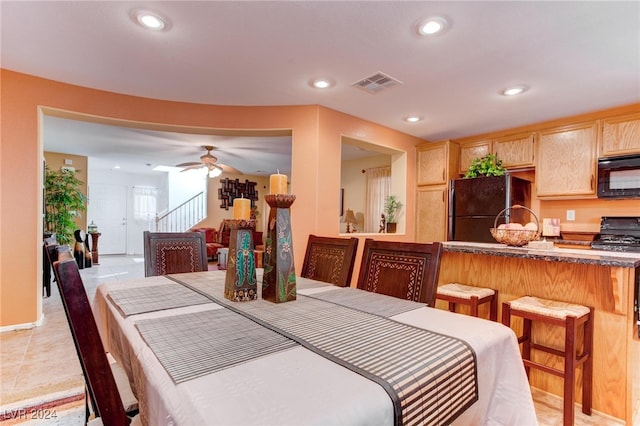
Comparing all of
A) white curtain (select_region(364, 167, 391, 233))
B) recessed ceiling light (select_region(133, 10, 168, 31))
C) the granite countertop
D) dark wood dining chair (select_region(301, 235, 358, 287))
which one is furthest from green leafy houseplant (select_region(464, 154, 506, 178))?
recessed ceiling light (select_region(133, 10, 168, 31))

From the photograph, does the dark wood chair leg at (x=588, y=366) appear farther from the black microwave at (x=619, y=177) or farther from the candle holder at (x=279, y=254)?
the black microwave at (x=619, y=177)

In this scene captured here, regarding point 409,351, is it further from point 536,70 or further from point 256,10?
point 536,70

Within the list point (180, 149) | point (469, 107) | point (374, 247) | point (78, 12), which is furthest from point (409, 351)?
point (180, 149)

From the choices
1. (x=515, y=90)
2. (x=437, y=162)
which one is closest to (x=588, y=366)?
(x=515, y=90)

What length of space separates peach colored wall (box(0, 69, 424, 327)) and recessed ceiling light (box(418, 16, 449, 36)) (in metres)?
1.54

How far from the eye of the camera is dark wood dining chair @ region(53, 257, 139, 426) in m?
0.68

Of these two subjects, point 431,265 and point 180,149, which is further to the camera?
point 180,149

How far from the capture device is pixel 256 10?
1.89m

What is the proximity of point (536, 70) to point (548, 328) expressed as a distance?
2.03 m

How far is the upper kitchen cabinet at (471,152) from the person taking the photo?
165 inches

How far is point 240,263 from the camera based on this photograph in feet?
3.94

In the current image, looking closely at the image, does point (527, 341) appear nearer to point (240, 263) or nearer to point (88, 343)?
point (240, 263)

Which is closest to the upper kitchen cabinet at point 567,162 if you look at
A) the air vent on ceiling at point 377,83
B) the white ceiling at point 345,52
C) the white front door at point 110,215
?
the white ceiling at point 345,52

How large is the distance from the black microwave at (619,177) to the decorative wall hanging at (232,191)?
7256mm
